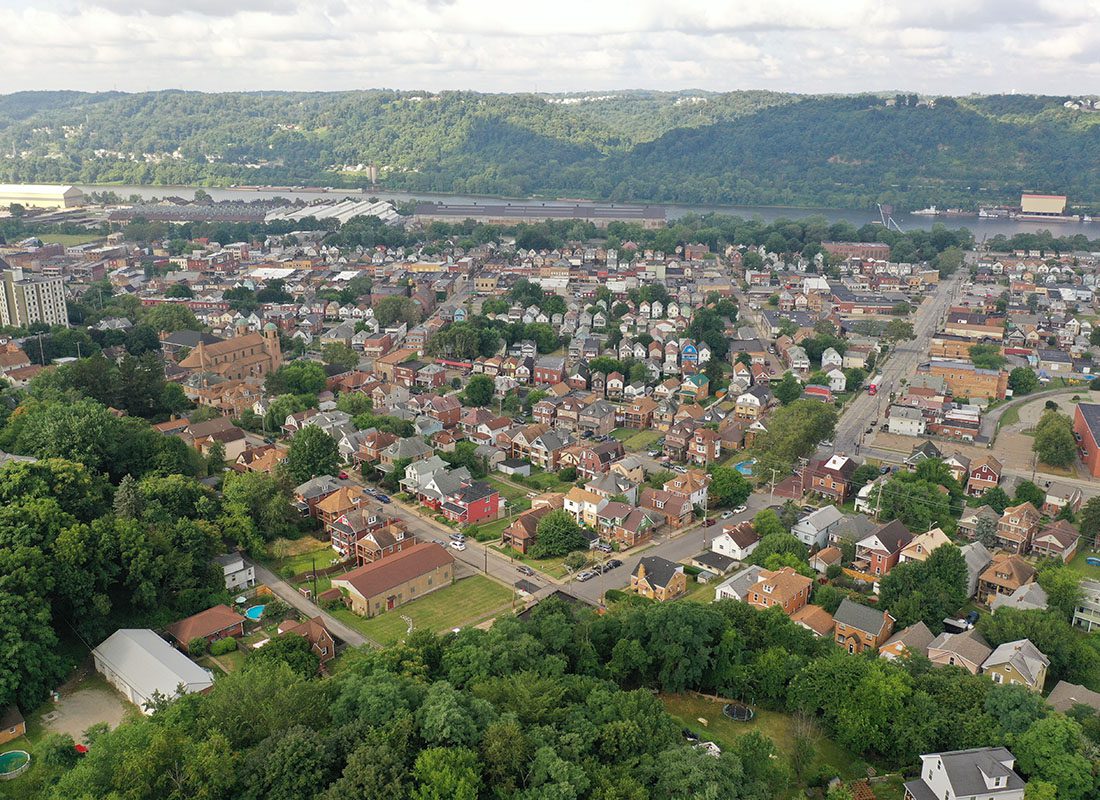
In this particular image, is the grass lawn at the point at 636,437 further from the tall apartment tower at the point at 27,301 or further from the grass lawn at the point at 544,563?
the tall apartment tower at the point at 27,301

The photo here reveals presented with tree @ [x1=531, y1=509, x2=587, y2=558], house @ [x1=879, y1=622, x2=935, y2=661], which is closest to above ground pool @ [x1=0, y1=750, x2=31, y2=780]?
tree @ [x1=531, y1=509, x2=587, y2=558]

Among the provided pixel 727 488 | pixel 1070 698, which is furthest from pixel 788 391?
pixel 1070 698

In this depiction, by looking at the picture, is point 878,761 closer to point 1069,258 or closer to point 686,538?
point 686,538

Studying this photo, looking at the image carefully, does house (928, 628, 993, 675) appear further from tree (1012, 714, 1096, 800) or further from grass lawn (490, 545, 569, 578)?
grass lawn (490, 545, 569, 578)

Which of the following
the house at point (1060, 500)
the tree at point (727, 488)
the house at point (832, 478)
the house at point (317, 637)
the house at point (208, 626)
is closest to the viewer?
the house at point (317, 637)

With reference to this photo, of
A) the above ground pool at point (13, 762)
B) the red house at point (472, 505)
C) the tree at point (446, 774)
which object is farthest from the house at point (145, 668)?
the red house at point (472, 505)

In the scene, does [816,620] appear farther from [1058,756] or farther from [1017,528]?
[1017,528]
